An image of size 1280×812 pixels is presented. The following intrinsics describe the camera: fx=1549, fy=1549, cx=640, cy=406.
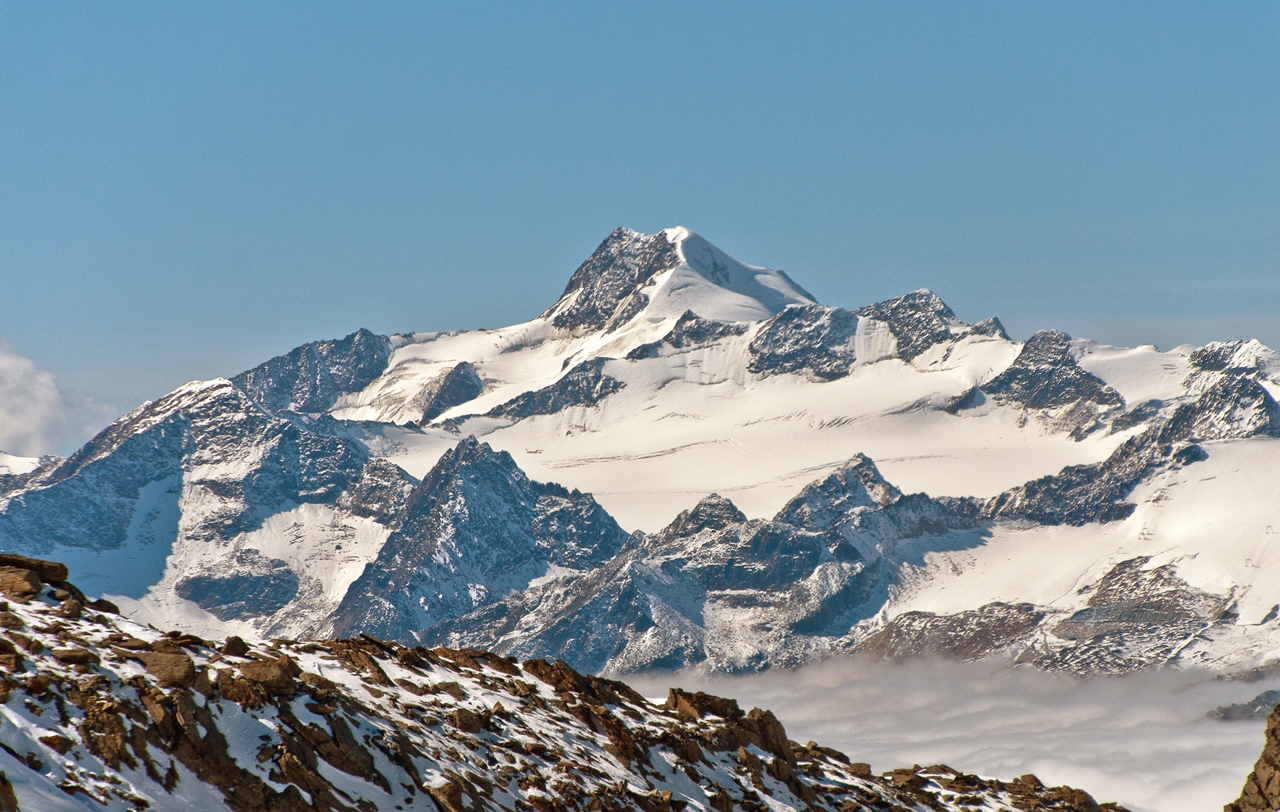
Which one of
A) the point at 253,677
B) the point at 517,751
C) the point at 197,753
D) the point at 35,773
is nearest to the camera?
the point at 35,773

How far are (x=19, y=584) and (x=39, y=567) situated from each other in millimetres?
4376

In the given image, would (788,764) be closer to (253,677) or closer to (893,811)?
(893,811)

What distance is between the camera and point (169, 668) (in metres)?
87.4

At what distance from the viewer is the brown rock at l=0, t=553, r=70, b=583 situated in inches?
3885

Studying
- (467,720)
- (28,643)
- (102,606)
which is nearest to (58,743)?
(28,643)

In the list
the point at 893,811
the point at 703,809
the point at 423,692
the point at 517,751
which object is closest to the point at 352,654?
the point at 423,692

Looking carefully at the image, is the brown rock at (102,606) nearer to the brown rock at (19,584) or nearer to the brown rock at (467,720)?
the brown rock at (19,584)

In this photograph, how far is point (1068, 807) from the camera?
154m

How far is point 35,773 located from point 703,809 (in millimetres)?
53389

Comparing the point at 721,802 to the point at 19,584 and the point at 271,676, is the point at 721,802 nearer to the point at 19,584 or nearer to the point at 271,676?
the point at 271,676

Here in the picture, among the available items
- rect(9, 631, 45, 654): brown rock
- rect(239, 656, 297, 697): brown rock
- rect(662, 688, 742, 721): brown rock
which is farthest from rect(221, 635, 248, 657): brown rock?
rect(662, 688, 742, 721): brown rock

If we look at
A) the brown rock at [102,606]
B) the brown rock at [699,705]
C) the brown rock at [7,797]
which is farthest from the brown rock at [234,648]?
the brown rock at [699,705]

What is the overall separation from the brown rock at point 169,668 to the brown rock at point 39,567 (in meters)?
14.3

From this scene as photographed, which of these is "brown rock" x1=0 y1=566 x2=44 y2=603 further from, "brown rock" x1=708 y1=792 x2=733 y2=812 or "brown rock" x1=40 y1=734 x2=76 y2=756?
"brown rock" x1=708 y1=792 x2=733 y2=812
